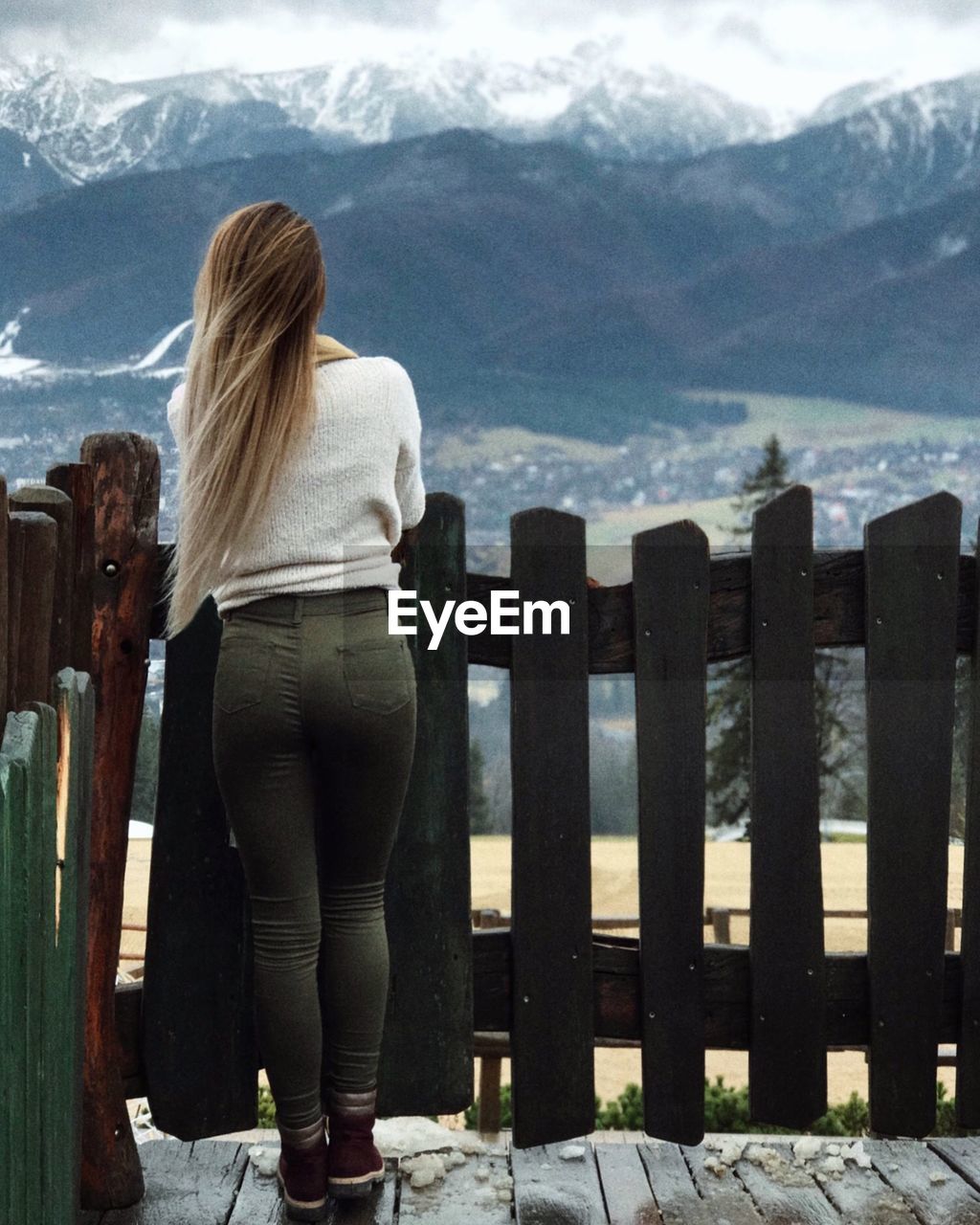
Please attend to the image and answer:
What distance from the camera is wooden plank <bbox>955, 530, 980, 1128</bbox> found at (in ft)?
8.68

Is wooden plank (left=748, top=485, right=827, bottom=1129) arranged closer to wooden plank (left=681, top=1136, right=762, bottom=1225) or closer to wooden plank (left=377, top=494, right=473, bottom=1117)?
wooden plank (left=681, top=1136, right=762, bottom=1225)

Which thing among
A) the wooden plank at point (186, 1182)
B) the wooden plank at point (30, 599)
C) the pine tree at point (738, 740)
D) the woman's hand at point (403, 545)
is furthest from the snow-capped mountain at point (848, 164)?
the wooden plank at point (30, 599)

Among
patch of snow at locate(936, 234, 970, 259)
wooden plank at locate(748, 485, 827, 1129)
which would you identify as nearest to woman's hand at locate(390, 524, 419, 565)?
wooden plank at locate(748, 485, 827, 1129)

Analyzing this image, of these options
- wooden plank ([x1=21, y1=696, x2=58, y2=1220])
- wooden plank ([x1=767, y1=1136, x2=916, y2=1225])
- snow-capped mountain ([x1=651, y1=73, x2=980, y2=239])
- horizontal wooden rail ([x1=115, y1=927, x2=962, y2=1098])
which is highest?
snow-capped mountain ([x1=651, y1=73, x2=980, y2=239])

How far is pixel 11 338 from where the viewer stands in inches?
2672

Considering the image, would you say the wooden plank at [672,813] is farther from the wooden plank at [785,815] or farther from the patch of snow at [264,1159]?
the patch of snow at [264,1159]

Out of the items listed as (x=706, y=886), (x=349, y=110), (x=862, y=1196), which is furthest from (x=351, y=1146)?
(x=349, y=110)

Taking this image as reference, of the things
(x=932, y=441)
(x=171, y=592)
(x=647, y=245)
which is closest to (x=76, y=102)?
(x=647, y=245)

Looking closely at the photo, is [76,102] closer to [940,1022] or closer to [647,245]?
[647,245]

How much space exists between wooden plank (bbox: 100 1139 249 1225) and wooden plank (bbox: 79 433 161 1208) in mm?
50

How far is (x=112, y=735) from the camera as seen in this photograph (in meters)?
2.41

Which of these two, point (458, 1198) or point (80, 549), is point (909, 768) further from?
point (80, 549)

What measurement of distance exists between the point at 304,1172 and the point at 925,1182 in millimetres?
1056

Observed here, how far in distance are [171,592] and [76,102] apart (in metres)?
67.5
